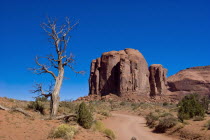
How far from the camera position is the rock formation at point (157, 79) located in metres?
78.3

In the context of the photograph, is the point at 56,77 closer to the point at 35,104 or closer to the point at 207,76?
the point at 35,104

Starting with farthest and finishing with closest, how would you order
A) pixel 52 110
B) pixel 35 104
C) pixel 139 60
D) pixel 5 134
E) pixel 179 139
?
pixel 139 60 < pixel 35 104 < pixel 52 110 < pixel 179 139 < pixel 5 134

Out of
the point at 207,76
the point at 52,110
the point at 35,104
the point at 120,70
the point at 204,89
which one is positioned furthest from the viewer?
the point at 207,76

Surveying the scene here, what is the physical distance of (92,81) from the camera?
249ft

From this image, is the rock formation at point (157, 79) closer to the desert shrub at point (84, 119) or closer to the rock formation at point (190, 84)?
the rock formation at point (190, 84)

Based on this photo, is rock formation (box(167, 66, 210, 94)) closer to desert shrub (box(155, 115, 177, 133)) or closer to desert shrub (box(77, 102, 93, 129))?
desert shrub (box(155, 115, 177, 133))

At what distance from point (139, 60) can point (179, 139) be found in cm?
6219

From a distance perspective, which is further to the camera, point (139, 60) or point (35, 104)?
point (139, 60)

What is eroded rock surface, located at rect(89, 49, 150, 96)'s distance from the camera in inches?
2704

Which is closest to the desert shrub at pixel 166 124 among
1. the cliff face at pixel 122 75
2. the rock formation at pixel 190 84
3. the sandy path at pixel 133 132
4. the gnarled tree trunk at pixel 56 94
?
the sandy path at pixel 133 132

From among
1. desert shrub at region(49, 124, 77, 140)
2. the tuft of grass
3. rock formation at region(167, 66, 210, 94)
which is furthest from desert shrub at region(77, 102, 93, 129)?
rock formation at region(167, 66, 210, 94)

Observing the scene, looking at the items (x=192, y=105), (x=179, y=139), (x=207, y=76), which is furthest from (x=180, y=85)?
(x=179, y=139)

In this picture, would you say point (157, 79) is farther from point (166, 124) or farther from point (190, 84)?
Result: point (166, 124)

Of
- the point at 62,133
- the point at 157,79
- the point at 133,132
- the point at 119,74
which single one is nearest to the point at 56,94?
the point at 62,133
